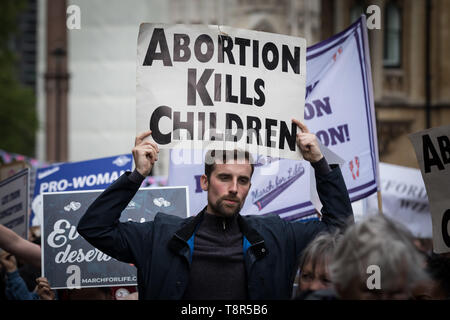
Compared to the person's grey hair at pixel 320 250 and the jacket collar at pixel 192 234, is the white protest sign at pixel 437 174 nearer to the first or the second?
the person's grey hair at pixel 320 250

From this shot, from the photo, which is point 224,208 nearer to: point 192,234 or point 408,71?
point 192,234

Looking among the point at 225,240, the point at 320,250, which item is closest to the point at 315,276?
the point at 320,250

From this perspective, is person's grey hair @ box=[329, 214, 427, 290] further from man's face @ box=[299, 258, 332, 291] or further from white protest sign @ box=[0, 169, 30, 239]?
white protest sign @ box=[0, 169, 30, 239]

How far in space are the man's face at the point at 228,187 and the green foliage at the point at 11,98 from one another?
2446cm

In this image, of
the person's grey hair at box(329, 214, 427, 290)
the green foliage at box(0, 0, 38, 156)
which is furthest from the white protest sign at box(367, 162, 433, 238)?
the green foliage at box(0, 0, 38, 156)

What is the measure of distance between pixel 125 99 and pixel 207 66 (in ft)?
79.4

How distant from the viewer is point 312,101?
5.66 meters

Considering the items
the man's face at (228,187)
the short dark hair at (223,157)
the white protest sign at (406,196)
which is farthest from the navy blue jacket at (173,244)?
the white protest sign at (406,196)

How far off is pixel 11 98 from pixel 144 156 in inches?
979

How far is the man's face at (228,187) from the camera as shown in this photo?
11.5 feet

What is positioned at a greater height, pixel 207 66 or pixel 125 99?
pixel 125 99

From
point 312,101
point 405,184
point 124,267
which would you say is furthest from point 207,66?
point 405,184

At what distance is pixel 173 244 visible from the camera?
11.2 feet
